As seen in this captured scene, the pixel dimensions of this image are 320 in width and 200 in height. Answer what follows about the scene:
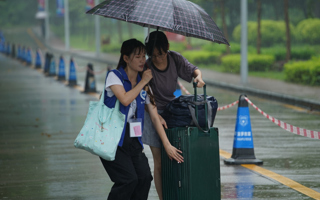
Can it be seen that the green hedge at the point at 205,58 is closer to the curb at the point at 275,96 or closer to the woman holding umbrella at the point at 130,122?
the curb at the point at 275,96

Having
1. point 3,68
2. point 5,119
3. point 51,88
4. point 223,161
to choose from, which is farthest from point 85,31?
point 223,161

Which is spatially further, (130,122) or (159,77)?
(159,77)

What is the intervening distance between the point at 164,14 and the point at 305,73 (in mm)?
16417

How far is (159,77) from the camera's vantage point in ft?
18.9

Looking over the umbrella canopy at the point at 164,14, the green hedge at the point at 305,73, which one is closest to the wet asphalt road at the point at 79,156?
the umbrella canopy at the point at 164,14

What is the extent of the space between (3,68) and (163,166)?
98.0ft

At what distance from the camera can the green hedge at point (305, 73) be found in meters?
20.3

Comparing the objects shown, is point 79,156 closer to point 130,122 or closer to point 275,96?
point 130,122

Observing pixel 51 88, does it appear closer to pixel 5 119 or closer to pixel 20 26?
pixel 5 119

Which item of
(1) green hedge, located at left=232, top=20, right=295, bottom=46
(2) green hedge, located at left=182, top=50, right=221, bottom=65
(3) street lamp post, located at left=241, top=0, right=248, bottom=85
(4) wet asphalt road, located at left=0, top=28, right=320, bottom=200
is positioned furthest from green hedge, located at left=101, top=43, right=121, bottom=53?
(4) wet asphalt road, located at left=0, top=28, right=320, bottom=200

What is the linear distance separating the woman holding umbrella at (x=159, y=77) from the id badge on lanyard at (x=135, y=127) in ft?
1.12

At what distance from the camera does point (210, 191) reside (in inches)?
211

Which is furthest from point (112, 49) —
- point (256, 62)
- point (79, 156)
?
point (79, 156)

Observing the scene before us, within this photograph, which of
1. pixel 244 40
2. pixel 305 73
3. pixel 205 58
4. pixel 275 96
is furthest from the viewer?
pixel 205 58
